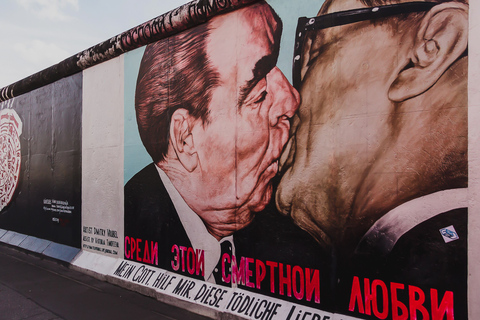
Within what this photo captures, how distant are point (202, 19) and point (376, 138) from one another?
308 centimetres

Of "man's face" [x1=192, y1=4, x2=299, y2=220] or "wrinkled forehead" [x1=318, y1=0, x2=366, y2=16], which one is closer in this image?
"wrinkled forehead" [x1=318, y1=0, x2=366, y2=16]

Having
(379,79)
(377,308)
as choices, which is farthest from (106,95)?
(377,308)

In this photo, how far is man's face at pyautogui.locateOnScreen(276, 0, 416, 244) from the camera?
3.56m

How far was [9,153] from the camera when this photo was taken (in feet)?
34.8

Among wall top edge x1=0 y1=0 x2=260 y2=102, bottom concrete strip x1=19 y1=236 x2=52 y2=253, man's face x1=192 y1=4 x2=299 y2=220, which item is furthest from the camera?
bottom concrete strip x1=19 y1=236 x2=52 y2=253

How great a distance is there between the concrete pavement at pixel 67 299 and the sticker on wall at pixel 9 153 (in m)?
3.68

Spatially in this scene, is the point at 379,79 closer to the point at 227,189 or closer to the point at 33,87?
the point at 227,189

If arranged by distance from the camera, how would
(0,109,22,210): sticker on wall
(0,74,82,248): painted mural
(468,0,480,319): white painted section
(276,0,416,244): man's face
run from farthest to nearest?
(0,109,22,210): sticker on wall < (0,74,82,248): painted mural < (276,0,416,244): man's face < (468,0,480,319): white painted section

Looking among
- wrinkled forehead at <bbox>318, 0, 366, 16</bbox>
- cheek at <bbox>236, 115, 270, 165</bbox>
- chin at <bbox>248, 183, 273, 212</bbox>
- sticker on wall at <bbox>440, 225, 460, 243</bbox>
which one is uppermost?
wrinkled forehead at <bbox>318, 0, 366, 16</bbox>

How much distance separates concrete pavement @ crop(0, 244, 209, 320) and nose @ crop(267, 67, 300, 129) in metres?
2.66

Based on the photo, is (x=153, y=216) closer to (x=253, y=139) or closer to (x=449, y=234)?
(x=253, y=139)

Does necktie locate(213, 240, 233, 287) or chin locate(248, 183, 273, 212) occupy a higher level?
chin locate(248, 183, 273, 212)

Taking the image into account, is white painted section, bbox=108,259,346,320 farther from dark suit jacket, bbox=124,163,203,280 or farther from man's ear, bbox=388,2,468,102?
man's ear, bbox=388,2,468,102

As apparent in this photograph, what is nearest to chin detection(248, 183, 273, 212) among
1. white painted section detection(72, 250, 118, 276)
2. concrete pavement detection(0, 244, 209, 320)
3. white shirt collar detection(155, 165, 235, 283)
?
white shirt collar detection(155, 165, 235, 283)
